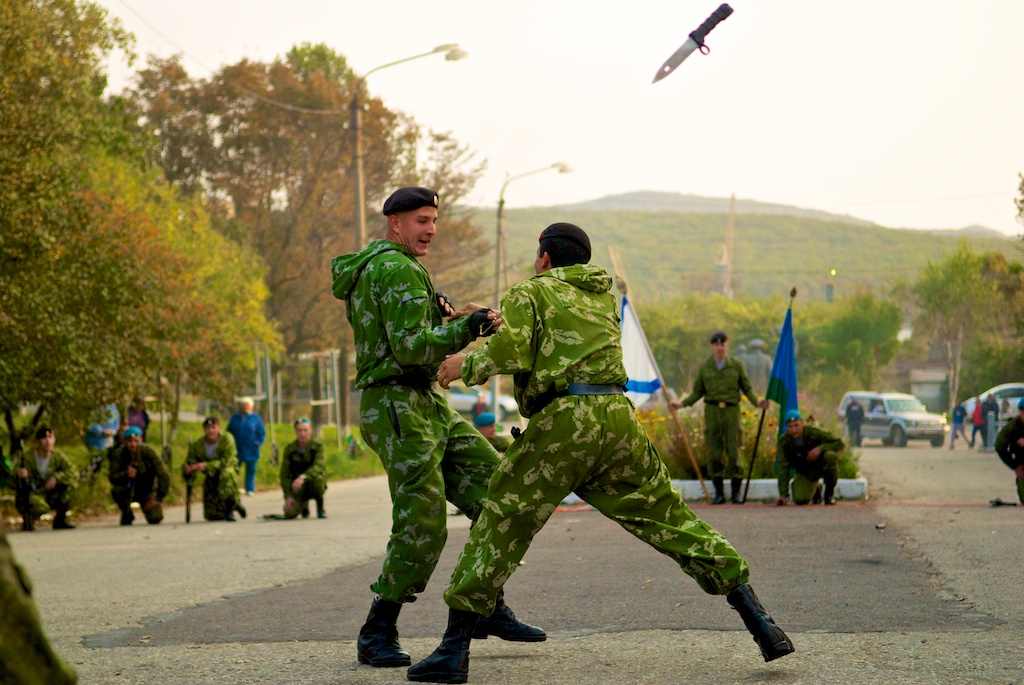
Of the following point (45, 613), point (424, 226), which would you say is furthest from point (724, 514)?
point (424, 226)

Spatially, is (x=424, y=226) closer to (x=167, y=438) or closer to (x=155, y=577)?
(x=155, y=577)

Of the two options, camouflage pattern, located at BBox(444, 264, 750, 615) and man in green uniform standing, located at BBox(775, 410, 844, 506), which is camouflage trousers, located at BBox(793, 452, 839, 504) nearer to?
man in green uniform standing, located at BBox(775, 410, 844, 506)

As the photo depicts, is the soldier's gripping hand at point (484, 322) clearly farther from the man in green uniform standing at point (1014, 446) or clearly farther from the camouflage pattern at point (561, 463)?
the man in green uniform standing at point (1014, 446)

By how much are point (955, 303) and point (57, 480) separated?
2439 inches

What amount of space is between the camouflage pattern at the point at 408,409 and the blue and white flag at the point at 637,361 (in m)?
9.45

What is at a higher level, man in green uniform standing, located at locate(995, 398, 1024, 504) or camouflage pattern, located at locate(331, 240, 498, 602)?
camouflage pattern, located at locate(331, 240, 498, 602)

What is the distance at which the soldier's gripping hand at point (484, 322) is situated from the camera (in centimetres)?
529

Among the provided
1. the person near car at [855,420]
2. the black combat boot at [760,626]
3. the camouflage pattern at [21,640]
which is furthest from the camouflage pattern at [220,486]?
the person near car at [855,420]

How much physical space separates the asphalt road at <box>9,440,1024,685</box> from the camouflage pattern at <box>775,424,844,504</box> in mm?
696

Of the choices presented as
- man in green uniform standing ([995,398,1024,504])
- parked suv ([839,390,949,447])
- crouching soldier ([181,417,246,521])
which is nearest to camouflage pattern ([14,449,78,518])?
crouching soldier ([181,417,246,521])

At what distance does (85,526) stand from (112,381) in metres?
2.61

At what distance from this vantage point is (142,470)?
54.6 feet

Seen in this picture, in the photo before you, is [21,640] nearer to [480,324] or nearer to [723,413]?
[480,324]

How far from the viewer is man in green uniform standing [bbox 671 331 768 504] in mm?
14664
